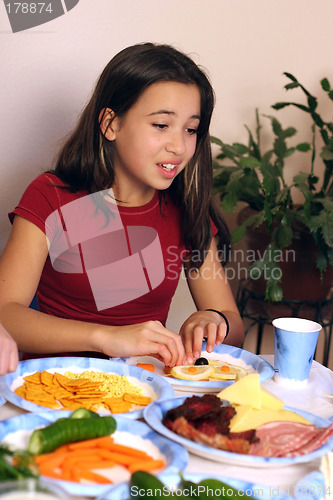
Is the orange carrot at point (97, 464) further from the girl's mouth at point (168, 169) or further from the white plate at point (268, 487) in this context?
the girl's mouth at point (168, 169)

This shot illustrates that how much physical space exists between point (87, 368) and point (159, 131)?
0.67 meters

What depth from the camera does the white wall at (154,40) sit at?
87.0 inches

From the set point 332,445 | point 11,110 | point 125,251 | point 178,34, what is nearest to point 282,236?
point 125,251

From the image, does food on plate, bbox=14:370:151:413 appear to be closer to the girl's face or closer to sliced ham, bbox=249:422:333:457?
sliced ham, bbox=249:422:333:457

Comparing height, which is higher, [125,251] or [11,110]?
[11,110]

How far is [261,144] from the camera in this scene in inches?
112

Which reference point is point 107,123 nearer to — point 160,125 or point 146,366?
point 160,125

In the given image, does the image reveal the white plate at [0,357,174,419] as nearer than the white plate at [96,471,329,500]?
No

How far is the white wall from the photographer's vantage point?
2.21 meters

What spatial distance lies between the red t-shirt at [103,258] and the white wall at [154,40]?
62cm

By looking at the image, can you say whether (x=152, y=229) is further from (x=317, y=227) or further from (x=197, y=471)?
(x=197, y=471)

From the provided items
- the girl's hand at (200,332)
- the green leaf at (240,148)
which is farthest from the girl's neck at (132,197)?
the green leaf at (240,148)

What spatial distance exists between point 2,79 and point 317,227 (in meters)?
1.31

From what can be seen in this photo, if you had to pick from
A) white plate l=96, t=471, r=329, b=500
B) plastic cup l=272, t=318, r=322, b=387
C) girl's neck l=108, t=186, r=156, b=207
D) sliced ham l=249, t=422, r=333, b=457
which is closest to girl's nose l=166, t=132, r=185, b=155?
girl's neck l=108, t=186, r=156, b=207
